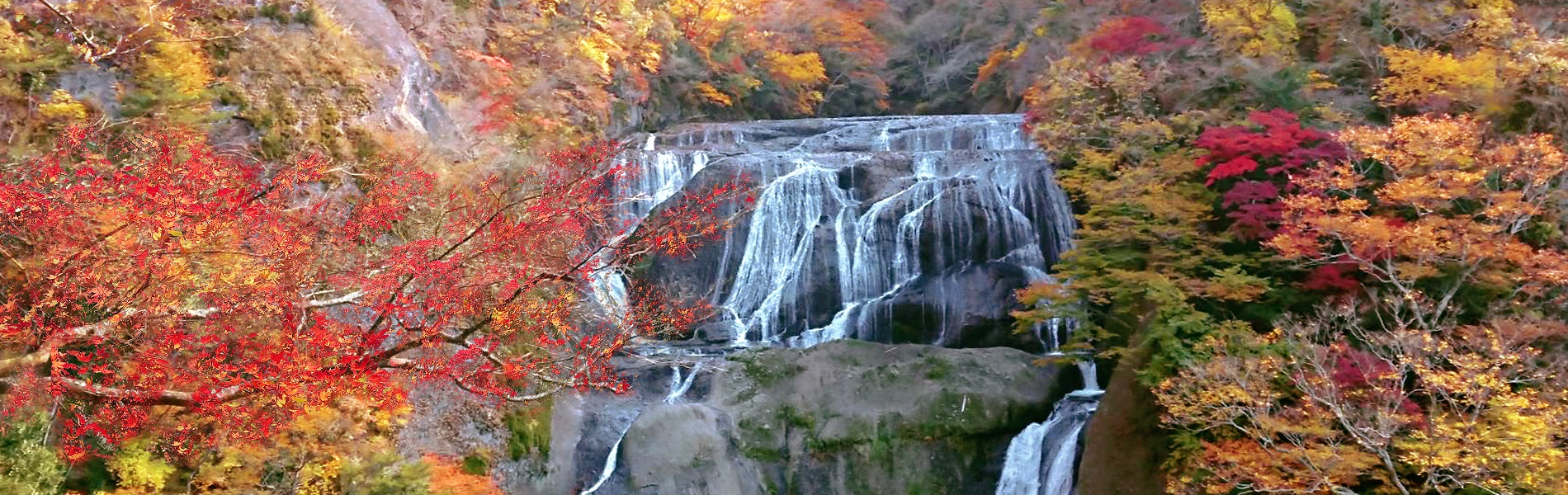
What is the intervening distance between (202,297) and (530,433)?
4.87 m

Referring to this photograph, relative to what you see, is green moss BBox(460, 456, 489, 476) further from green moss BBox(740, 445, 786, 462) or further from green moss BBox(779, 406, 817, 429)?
green moss BBox(779, 406, 817, 429)

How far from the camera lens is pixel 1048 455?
11102 millimetres

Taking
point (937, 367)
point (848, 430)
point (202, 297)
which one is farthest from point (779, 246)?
point (202, 297)

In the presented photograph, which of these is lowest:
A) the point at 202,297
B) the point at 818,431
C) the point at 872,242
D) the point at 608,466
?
the point at 608,466

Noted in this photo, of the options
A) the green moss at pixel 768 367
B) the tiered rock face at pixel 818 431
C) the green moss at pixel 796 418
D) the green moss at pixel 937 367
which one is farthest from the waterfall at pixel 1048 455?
the green moss at pixel 768 367

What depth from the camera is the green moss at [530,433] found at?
1074cm

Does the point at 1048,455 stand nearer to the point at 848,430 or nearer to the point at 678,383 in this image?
the point at 848,430

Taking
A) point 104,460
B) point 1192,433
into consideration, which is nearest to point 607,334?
point 104,460

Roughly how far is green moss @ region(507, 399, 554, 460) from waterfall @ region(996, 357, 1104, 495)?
638cm

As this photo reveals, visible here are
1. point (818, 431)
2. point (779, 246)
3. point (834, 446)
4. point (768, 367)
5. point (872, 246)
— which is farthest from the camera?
point (779, 246)

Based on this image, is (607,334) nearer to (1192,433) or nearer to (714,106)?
(1192,433)

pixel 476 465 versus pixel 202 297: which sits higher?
pixel 202 297

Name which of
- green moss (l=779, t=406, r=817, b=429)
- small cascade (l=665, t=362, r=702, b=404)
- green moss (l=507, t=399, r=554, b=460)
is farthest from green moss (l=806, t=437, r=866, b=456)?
green moss (l=507, t=399, r=554, b=460)

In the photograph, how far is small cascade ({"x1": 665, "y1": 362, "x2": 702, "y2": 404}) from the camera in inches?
494
